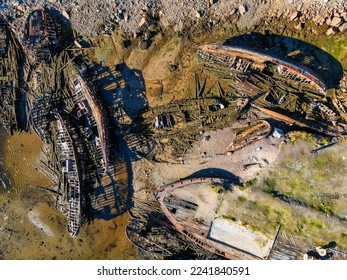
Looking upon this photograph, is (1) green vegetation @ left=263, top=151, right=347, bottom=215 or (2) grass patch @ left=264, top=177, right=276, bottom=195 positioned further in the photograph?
(2) grass patch @ left=264, top=177, right=276, bottom=195

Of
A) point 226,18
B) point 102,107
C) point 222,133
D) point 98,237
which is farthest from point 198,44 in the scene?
point 98,237

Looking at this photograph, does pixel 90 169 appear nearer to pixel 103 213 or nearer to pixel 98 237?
pixel 103 213

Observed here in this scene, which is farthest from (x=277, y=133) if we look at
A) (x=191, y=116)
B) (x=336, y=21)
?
(x=336, y=21)

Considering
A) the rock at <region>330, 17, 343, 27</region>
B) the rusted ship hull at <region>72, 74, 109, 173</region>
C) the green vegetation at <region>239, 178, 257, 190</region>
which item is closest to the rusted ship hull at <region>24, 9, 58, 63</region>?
the rusted ship hull at <region>72, 74, 109, 173</region>

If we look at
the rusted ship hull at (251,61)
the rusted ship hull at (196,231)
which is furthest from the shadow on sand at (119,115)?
the rusted ship hull at (251,61)

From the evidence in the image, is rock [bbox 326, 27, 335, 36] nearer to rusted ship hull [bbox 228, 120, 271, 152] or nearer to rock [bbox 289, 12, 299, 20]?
rock [bbox 289, 12, 299, 20]

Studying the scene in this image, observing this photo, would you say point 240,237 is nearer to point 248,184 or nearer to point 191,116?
point 248,184
